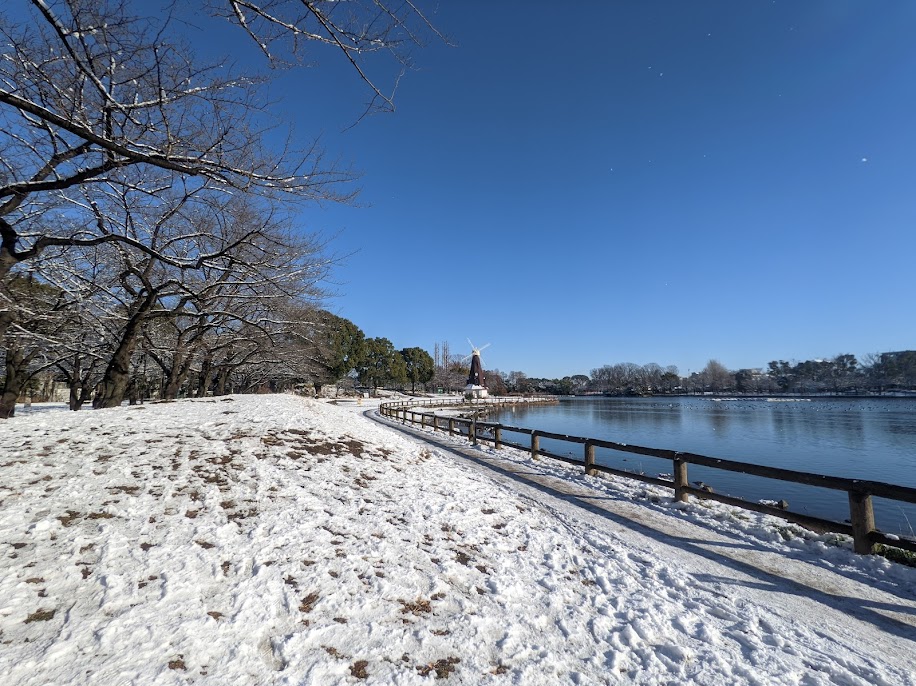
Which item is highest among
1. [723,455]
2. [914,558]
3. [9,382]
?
[9,382]

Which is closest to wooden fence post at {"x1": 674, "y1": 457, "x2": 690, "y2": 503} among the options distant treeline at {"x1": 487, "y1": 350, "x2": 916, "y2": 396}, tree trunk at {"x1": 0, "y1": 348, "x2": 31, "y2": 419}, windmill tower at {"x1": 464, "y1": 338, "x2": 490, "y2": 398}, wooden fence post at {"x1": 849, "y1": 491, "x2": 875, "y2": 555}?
wooden fence post at {"x1": 849, "y1": 491, "x2": 875, "y2": 555}

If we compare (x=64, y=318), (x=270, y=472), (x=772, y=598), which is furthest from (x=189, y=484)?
(x=64, y=318)

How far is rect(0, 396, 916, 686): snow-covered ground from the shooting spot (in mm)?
2762

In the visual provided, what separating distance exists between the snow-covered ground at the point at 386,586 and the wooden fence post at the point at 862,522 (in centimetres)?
21

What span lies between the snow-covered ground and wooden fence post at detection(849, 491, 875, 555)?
213 millimetres

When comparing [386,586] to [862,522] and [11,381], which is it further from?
[11,381]

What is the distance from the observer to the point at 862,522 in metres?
4.88

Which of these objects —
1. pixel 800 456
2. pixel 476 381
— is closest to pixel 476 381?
pixel 476 381

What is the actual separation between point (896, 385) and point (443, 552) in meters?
143

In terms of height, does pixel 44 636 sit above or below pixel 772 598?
above

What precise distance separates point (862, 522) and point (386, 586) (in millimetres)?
5532

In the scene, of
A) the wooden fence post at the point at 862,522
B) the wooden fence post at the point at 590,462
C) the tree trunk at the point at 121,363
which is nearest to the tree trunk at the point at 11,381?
the tree trunk at the point at 121,363

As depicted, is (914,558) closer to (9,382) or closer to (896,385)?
(9,382)

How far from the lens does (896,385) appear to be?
10038 cm
